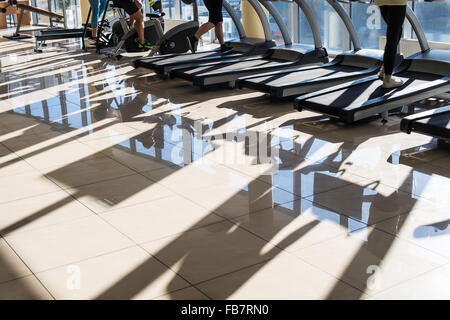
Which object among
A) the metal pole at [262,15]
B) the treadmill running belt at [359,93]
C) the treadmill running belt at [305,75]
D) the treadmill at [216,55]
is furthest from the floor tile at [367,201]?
the metal pole at [262,15]

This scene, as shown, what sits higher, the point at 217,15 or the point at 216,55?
the point at 217,15

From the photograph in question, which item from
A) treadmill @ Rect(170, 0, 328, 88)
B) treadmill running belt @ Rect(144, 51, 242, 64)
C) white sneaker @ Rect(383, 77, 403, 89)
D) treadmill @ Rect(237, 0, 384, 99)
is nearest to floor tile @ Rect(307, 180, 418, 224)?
white sneaker @ Rect(383, 77, 403, 89)

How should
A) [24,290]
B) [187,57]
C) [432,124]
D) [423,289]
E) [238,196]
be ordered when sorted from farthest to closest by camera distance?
[187,57] → [432,124] → [238,196] → [24,290] → [423,289]

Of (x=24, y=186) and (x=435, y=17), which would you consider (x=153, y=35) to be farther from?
(x=24, y=186)

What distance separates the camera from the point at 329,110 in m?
4.38

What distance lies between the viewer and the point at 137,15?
822 centimetres

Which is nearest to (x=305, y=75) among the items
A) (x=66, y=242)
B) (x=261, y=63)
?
(x=261, y=63)

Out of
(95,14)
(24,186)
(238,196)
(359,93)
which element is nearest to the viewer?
(238,196)

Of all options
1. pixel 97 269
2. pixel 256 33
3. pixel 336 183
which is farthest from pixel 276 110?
pixel 256 33

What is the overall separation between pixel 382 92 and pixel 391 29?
49 centimetres

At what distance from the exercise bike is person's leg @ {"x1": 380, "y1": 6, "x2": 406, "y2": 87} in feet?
12.3

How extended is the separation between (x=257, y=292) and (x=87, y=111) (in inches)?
144

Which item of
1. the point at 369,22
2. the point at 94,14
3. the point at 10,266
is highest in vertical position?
the point at 94,14

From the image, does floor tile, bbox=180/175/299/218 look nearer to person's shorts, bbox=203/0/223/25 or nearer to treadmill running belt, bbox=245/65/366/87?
treadmill running belt, bbox=245/65/366/87
